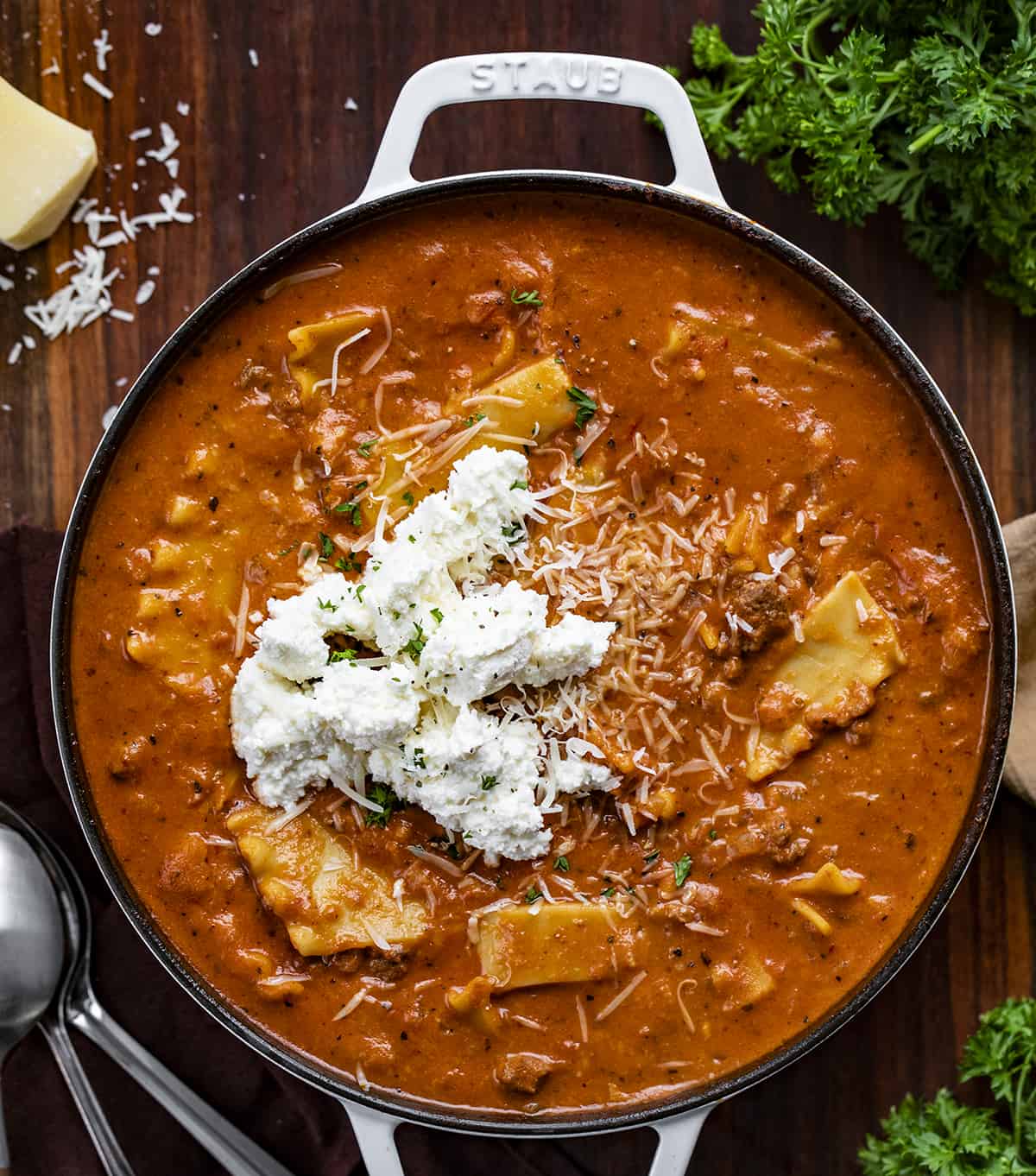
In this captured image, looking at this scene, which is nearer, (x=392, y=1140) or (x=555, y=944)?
(x=555, y=944)

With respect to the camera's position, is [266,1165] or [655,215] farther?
[266,1165]

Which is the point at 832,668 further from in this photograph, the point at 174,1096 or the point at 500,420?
the point at 174,1096

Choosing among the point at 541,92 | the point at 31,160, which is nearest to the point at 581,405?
the point at 541,92

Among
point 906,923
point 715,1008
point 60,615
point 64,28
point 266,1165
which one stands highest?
point 64,28

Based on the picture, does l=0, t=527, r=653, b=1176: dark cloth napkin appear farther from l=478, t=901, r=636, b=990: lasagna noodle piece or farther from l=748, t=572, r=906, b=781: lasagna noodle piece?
l=748, t=572, r=906, b=781: lasagna noodle piece

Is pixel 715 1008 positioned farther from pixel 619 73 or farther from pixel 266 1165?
pixel 619 73

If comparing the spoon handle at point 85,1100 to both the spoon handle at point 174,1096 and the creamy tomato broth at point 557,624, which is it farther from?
the creamy tomato broth at point 557,624

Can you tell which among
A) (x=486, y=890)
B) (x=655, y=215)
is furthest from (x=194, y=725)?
(x=655, y=215)
